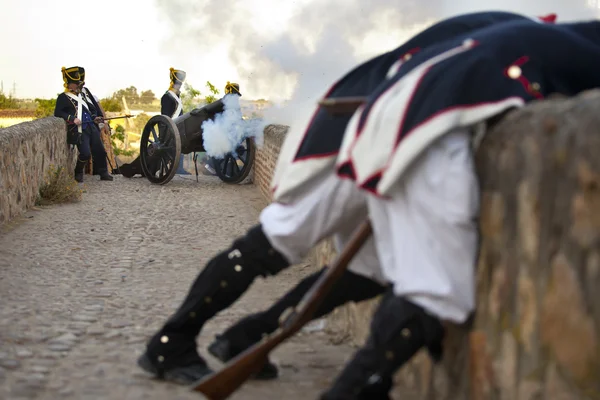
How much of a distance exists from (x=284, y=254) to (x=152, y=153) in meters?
10.4

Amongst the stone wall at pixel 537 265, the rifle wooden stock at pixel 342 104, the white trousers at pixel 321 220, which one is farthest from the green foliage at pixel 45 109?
the stone wall at pixel 537 265

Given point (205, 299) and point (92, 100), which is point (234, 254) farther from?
point (92, 100)

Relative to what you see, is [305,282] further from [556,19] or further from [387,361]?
[556,19]

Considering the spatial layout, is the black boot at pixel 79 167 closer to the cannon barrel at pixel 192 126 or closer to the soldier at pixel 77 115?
the soldier at pixel 77 115

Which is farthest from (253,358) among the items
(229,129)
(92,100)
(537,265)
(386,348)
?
(92,100)

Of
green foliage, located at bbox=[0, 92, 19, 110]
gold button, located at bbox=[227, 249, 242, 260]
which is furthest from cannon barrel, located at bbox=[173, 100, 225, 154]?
green foliage, located at bbox=[0, 92, 19, 110]

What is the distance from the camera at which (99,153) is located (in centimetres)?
1354

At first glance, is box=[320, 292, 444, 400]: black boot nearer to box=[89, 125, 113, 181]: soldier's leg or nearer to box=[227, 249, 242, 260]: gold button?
box=[227, 249, 242, 260]: gold button

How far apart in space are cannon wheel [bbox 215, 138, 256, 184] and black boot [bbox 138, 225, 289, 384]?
9.35 meters

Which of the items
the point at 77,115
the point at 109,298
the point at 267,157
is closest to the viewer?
the point at 109,298

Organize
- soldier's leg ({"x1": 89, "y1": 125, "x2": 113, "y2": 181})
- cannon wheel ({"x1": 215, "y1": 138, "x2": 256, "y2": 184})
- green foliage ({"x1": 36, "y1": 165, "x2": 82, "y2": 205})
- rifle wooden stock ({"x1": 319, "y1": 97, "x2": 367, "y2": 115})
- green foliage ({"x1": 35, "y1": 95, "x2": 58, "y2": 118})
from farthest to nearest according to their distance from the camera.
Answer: green foliage ({"x1": 35, "y1": 95, "x2": 58, "y2": 118})
soldier's leg ({"x1": 89, "y1": 125, "x2": 113, "y2": 181})
cannon wheel ({"x1": 215, "y1": 138, "x2": 256, "y2": 184})
green foliage ({"x1": 36, "y1": 165, "x2": 82, "y2": 205})
rifle wooden stock ({"x1": 319, "y1": 97, "x2": 367, "y2": 115})

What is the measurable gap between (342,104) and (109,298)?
9.58ft

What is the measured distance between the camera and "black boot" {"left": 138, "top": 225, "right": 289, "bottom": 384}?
2688 mm

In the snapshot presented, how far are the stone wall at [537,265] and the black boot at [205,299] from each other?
0.65 meters
